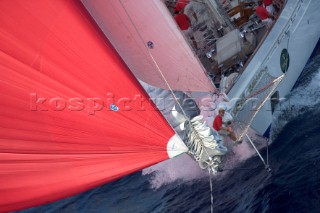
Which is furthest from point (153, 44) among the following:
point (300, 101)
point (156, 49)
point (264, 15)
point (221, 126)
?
point (300, 101)

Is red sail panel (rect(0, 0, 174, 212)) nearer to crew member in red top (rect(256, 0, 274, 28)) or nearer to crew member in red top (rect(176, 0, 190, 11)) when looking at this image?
crew member in red top (rect(256, 0, 274, 28))

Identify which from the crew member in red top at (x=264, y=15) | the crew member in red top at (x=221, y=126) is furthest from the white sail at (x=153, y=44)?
the crew member in red top at (x=264, y=15)

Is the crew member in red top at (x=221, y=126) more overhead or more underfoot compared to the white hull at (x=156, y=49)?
more underfoot

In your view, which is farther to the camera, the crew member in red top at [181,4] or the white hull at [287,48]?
the crew member in red top at [181,4]

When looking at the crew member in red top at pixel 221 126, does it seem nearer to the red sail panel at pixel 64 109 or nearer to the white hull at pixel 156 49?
the white hull at pixel 156 49

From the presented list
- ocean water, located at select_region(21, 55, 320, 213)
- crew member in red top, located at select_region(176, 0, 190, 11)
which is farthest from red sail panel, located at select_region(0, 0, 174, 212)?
crew member in red top, located at select_region(176, 0, 190, 11)

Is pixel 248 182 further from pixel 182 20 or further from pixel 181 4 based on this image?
pixel 181 4
